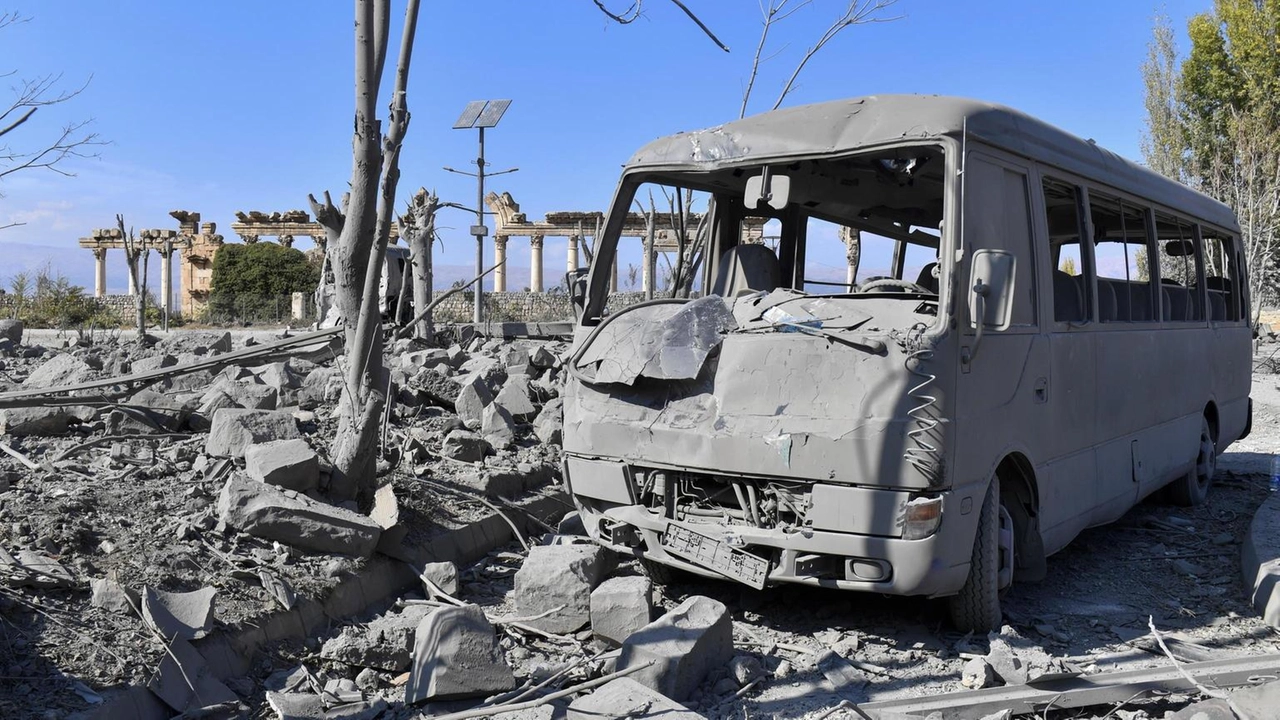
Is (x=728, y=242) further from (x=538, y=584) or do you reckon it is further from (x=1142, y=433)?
(x=1142, y=433)

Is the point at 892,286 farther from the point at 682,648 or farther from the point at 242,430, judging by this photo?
the point at 242,430

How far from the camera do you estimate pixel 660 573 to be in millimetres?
6012

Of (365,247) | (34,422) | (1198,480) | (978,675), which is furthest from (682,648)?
(1198,480)

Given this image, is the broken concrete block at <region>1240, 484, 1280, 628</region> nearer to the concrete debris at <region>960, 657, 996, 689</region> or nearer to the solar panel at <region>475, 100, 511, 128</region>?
the concrete debris at <region>960, 657, 996, 689</region>

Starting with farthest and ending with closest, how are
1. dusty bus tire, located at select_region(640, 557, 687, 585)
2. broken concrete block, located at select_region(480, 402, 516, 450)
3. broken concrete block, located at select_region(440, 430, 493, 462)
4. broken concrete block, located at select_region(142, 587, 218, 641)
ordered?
broken concrete block, located at select_region(480, 402, 516, 450)
broken concrete block, located at select_region(440, 430, 493, 462)
dusty bus tire, located at select_region(640, 557, 687, 585)
broken concrete block, located at select_region(142, 587, 218, 641)

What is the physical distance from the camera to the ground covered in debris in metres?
4.25

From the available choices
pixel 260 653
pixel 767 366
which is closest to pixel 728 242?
pixel 767 366

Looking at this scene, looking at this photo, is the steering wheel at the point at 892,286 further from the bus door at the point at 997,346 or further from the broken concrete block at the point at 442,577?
the broken concrete block at the point at 442,577

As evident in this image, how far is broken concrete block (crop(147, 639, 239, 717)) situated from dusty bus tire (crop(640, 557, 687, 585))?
240cm

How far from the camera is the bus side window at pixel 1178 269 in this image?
780cm

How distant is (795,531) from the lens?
4.82 m

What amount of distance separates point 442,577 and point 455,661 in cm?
155

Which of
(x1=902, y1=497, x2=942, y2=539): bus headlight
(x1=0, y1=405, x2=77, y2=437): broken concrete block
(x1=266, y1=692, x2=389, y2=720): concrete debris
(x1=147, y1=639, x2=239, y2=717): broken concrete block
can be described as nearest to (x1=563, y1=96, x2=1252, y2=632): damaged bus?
(x1=902, y1=497, x2=942, y2=539): bus headlight

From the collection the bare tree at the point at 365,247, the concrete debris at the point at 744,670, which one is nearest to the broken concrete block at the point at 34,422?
the bare tree at the point at 365,247
